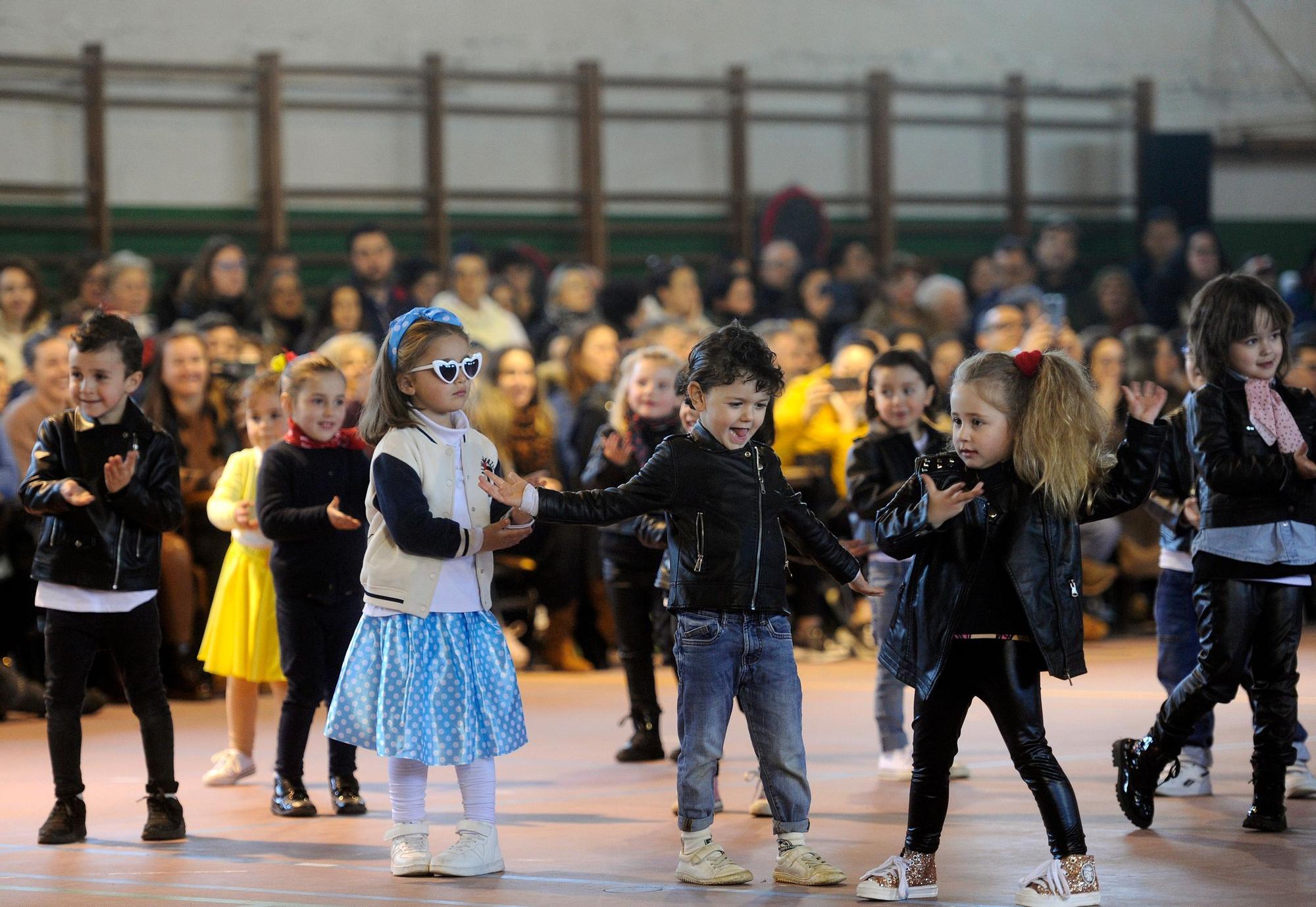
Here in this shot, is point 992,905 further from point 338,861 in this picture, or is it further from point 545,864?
point 338,861

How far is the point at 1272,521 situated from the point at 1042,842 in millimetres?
1012

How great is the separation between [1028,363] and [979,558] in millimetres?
441

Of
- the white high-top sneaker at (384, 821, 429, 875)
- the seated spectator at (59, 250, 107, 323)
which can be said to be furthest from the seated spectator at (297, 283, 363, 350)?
the white high-top sneaker at (384, 821, 429, 875)

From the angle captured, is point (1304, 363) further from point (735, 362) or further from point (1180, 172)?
point (1180, 172)

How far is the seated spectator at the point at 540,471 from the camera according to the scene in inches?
319

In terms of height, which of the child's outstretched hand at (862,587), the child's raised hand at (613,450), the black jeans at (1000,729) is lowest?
the black jeans at (1000,729)

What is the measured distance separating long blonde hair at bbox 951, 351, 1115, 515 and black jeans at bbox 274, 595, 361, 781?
2035 mm

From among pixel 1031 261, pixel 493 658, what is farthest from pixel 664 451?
pixel 1031 261

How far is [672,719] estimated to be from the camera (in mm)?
6527

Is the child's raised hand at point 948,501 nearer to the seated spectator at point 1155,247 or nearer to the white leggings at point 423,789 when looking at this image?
the white leggings at point 423,789

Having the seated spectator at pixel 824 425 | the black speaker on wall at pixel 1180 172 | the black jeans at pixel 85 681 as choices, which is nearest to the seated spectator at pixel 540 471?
the seated spectator at pixel 824 425

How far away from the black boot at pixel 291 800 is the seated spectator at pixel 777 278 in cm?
700

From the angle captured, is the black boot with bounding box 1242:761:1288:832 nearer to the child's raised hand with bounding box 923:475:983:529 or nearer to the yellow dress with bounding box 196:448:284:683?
the child's raised hand with bounding box 923:475:983:529

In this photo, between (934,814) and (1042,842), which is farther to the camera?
(1042,842)
